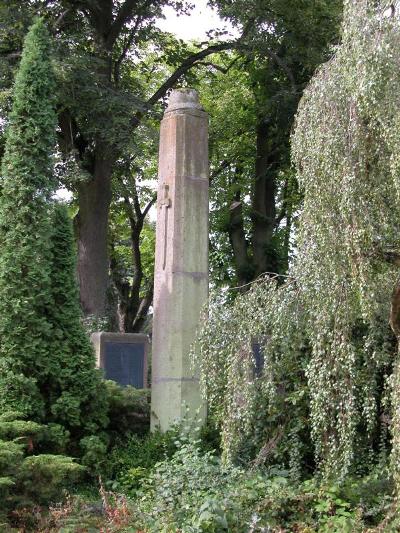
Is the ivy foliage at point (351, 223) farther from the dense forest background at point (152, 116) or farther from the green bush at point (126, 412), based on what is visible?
the dense forest background at point (152, 116)

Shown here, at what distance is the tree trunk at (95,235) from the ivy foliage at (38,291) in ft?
24.4

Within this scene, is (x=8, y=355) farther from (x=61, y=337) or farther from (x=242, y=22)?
(x=242, y=22)

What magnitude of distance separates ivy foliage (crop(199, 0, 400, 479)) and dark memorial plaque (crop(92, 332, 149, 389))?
16.1 feet

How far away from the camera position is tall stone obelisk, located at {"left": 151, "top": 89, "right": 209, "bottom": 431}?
381 inches

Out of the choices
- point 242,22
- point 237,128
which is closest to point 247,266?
point 237,128

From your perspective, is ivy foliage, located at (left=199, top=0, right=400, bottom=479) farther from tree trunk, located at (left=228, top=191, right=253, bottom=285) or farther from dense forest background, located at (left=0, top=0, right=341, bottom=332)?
tree trunk, located at (left=228, top=191, right=253, bottom=285)

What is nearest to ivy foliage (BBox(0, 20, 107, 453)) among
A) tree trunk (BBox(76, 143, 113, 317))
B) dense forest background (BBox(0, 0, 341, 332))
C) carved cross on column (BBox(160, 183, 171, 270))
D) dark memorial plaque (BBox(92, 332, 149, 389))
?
carved cross on column (BBox(160, 183, 171, 270))

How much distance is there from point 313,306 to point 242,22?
1293cm

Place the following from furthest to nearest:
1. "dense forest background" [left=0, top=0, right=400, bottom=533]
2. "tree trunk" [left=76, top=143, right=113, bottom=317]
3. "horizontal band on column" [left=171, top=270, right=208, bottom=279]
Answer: "tree trunk" [left=76, top=143, right=113, bottom=317] → "horizontal band on column" [left=171, top=270, right=208, bottom=279] → "dense forest background" [left=0, top=0, right=400, bottom=533]

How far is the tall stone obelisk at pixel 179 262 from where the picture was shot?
9.69 metres

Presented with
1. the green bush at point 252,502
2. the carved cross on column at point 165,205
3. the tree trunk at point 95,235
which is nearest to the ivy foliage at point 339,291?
the green bush at point 252,502

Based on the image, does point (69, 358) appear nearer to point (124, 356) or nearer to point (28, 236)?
point (28, 236)

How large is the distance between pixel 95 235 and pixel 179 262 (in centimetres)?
781

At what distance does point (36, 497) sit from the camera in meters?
6.90
